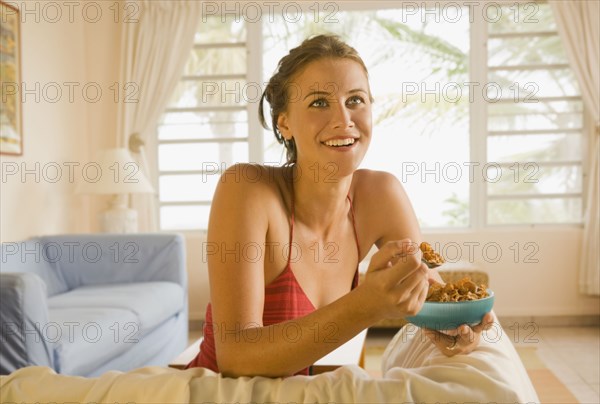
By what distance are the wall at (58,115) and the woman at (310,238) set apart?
3.10m

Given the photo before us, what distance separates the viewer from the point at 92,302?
353 centimetres

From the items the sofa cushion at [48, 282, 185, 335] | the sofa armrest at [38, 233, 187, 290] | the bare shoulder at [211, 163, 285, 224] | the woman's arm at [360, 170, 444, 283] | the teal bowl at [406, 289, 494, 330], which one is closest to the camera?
the teal bowl at [406, 289, 494, 330]

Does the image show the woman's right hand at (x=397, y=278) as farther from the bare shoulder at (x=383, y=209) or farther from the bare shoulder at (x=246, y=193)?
the bare shoulder at (x=383, y=209)

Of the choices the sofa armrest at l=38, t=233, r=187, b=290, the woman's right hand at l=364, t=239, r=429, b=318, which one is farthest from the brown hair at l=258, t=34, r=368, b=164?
the sofa armrest at l=38, t=233, r=187, b=290

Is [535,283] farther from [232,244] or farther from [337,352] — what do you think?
[232,244]

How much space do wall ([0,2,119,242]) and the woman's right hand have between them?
11.9 ft

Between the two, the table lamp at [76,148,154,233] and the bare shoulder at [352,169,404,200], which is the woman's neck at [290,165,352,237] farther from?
the table lamp at [76,148,154,233]

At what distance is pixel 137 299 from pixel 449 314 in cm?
272

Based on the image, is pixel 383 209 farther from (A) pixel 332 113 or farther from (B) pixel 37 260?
(B) pixel 37 260

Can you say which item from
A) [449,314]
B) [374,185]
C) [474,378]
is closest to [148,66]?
[374,185]

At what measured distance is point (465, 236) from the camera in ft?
16.6

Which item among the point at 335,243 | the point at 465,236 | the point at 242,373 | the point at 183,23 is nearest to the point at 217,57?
the point at 183,23

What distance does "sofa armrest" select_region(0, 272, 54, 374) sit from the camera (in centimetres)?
249

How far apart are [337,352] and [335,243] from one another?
1.04m
